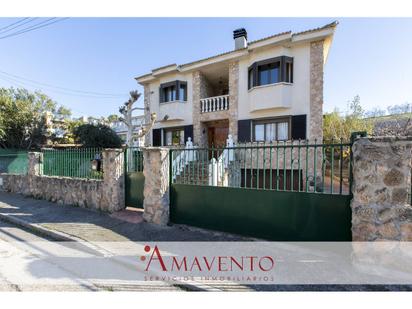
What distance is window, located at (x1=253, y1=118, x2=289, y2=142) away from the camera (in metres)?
10.7

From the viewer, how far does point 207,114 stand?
13.1 metres

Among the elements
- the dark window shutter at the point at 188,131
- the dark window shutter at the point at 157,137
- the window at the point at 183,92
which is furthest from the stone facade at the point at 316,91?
Result: the dark window shutter at the point at 157,137

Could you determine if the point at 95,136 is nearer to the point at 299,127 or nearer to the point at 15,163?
the point at 15,163

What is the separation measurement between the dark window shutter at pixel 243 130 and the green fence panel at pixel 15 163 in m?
10.3

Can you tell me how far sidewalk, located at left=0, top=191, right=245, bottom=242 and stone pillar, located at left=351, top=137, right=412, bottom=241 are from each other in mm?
2352

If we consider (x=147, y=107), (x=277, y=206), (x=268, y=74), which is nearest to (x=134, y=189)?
(x=277, y=206)

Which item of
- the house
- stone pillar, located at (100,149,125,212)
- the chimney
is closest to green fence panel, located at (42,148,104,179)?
stone pillar, located at (100,149,125,212)

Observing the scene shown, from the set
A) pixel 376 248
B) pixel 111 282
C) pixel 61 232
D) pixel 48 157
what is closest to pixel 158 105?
pixel 48 157

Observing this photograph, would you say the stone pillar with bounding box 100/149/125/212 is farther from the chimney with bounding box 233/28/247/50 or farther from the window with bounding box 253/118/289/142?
the chimney with bounding box 233/28/247/50

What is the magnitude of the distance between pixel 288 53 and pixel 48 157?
11761 millimetres

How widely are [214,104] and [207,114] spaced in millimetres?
718

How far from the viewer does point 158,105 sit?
14875mm

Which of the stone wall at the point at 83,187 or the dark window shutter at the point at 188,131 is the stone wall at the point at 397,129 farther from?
the dark window shutter at the point at 188,131

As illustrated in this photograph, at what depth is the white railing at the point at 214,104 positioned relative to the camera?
1268 centimetres
